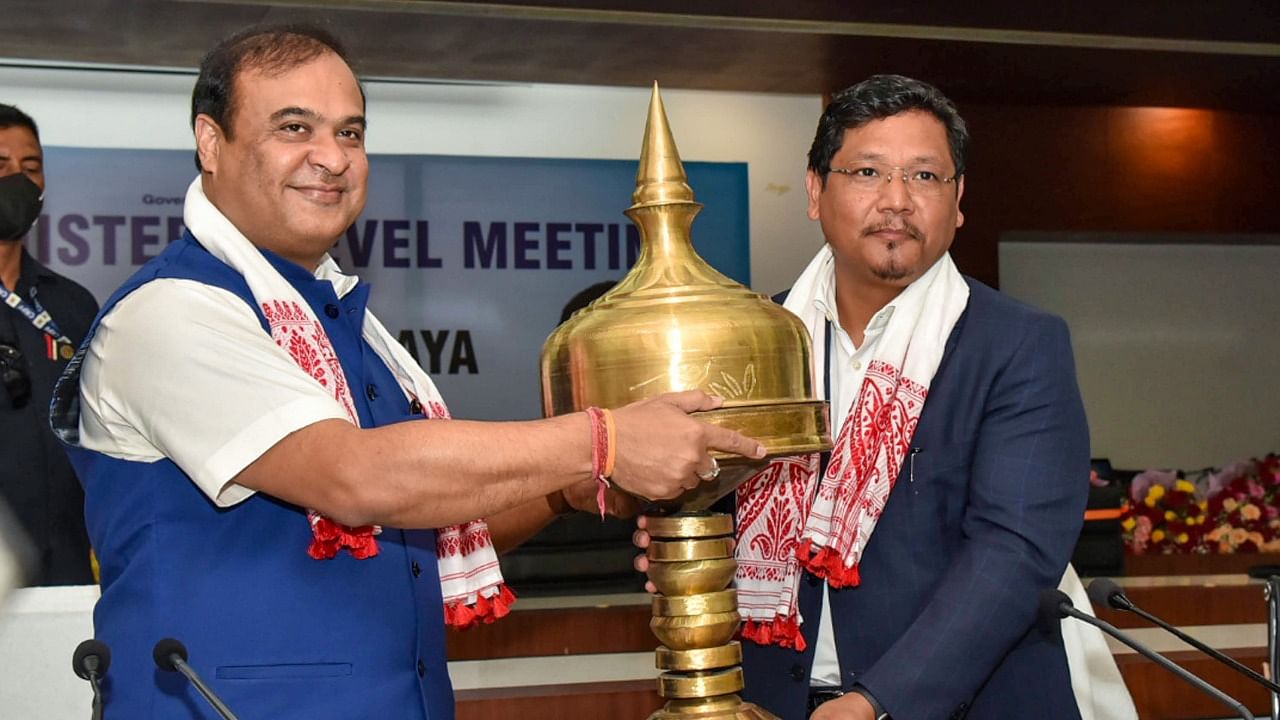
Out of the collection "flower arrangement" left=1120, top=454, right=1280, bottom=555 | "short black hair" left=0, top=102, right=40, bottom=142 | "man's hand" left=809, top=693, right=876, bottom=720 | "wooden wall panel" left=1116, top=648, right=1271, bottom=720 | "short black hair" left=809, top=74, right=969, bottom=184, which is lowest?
"wooden wall panel" left=1116, top=648, right=1271, bottom=720

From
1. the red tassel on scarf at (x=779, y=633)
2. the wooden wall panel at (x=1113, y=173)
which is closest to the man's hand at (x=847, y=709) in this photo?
the red tassel on scarf at (x=779, y=633)

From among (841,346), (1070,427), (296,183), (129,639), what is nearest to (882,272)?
(841,346)

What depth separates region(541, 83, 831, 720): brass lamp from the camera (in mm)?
1543

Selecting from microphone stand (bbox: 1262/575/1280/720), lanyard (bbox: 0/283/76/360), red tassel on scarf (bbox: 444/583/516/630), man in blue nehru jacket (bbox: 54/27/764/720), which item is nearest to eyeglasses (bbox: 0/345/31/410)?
lanyard (bbox: 0/283/76/360)

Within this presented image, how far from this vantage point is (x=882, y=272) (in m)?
2.12

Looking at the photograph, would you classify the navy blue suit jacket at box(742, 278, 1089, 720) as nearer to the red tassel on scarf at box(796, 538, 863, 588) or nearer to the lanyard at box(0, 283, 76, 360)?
the red tassel on scarf at box(796, 538, 863, 588)

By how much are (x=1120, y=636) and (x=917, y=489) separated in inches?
16.8

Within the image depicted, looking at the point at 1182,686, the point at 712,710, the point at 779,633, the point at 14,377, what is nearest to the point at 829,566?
the point at 779,633

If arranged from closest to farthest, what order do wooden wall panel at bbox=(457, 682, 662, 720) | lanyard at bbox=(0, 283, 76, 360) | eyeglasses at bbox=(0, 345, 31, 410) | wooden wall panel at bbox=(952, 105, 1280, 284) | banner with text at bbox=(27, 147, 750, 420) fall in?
wooden wall panel at bbox=(457, 682, 662, 720)
eyeglasses at bbox=(0, 345, 31, 410)
lanyard at bbox=(0, 283, 76, 360)
banner with text at bbox=(27, 147, 750, 420)
wooden wall panel at bbox=(952, 105, 1280, 284)

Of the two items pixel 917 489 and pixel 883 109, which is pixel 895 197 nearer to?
pixel 883 109

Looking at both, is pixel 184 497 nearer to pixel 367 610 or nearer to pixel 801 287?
pixel 367 610

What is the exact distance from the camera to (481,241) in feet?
23.8

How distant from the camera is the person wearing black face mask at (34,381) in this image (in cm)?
363

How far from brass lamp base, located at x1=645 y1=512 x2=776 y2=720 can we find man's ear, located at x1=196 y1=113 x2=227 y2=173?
733 mm
